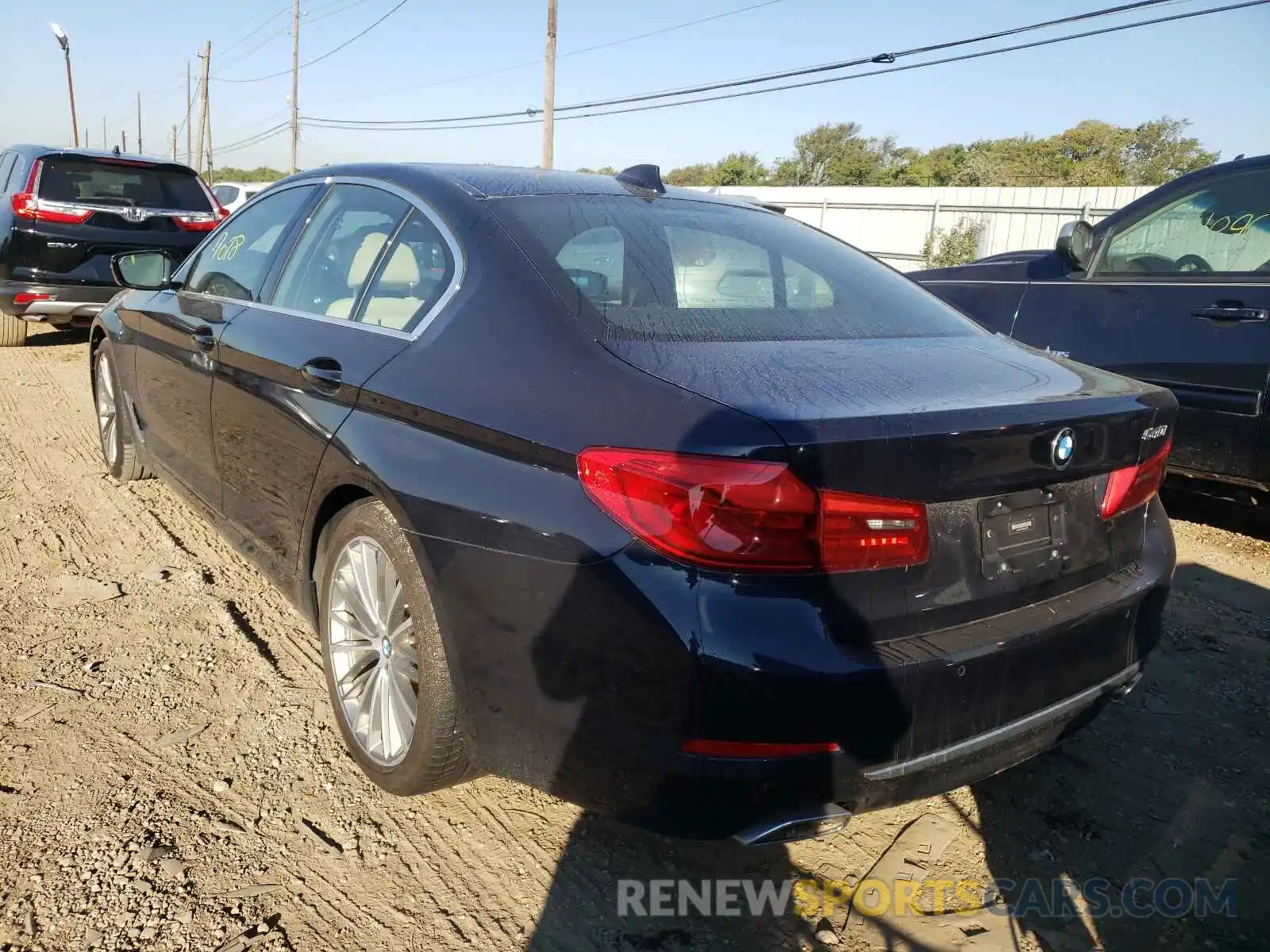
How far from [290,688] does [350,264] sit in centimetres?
133

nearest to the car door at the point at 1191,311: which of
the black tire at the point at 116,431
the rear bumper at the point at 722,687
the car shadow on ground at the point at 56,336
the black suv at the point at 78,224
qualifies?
the rear bumper at the point at 722,687

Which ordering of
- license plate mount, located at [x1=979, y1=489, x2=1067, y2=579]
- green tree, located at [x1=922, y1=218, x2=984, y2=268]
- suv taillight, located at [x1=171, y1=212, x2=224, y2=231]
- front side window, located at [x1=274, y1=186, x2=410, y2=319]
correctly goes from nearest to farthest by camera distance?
license plate mount, located at [x1=979, y1=489, x2=1067, y2=579]
front side window, located at [x1=274, y1=186, x2=410, y2=319]
suv taillight, located at [x1=171, y1=212, x2=224, y2=231]
green tree, located at [x1=922, y1=218, x2=984, y2=268]

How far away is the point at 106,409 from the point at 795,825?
14.6ft

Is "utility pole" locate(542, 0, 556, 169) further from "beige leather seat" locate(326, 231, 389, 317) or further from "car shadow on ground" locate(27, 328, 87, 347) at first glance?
"beige leather seat" locate(326, 231, 389, 317)

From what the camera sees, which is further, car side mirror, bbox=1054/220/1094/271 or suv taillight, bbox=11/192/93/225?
suv taillight, bbox=11/192/93/225

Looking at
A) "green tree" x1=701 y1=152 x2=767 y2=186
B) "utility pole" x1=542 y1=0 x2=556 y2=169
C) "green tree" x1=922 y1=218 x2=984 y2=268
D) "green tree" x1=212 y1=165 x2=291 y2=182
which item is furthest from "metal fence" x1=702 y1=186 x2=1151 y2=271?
"green tree" x1=212 y1=165 x2=291 y2=182

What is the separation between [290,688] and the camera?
3.10m

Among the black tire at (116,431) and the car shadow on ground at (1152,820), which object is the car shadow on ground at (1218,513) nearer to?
the car shadow on ground at (1152,820)

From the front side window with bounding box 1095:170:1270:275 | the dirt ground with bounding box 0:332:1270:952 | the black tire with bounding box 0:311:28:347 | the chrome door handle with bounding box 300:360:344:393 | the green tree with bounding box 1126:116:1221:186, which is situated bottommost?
the dirt ground with bounding box 0:332:1270:952

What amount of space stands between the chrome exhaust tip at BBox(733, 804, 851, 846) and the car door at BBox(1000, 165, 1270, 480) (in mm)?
3418

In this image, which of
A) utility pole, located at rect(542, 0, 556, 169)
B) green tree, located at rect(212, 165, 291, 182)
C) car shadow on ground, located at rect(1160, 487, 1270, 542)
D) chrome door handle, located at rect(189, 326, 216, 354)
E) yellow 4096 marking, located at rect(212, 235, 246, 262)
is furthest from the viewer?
green tree, located at rect(212, 165, 291, 182)

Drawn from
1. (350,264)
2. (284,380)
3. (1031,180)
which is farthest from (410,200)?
(1031,180)

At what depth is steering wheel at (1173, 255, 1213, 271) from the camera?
4730 mm

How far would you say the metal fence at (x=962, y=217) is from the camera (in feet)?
52.9
